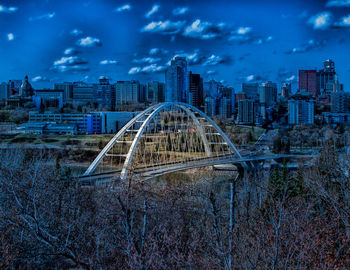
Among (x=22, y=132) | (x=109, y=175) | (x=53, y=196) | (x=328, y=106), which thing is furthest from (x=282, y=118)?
(x=53, y=196)

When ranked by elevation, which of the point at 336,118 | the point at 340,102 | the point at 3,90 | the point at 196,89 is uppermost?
the point at 3,90

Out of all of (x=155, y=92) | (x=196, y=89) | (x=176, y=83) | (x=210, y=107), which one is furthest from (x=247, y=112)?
(x=155, y=92)

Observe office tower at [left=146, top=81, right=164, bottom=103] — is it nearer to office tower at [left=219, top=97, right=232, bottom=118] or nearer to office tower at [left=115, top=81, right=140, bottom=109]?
office tower at [left=115, top=81, right=140, bottom=109]

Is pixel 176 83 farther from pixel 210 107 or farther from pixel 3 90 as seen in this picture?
pixel 3 90

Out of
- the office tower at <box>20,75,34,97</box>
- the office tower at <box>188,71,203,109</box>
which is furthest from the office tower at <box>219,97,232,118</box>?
the office tower at <box>20,75,34,97</box>

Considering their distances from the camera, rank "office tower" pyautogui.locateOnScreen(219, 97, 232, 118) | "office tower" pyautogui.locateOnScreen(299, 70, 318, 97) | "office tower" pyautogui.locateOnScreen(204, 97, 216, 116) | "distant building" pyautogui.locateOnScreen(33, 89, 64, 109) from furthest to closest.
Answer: "office tower" pyautogui.locateOnScreen(299, 70, 318, 97) → "office tower" pyautogui.locateOnScreen(204, 97, 216, 116) → "office tower" pyautogui.locateOnScreen(219, 97, 232, 118) → "distant building" pyautogui.locateOnScreen(33, 89, 64, 109)

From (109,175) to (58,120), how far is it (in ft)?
123

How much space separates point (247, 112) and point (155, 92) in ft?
107

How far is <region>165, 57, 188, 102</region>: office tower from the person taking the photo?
8494cm

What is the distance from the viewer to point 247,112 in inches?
2965

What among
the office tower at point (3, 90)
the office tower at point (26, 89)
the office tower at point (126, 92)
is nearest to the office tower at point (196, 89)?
the office tower at point (126, 92)

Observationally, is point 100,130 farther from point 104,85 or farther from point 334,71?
point 334,71

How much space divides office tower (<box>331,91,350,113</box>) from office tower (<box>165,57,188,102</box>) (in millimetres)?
35875

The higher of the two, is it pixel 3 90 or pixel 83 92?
pixel 3 90
